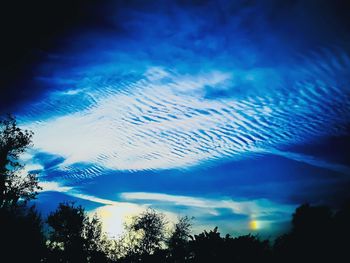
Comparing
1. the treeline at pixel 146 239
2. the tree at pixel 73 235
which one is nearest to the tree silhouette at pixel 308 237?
the treeline at pixel 146 239

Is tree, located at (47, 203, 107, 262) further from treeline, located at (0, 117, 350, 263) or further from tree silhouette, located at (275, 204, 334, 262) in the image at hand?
tree silhouette, located at (275, 204, 334, 262)

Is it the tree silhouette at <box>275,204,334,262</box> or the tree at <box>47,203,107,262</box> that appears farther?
the tree at <box>47,203,107,262</box>

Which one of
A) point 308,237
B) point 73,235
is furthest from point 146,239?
point 308,237

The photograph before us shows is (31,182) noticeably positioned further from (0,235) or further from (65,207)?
(65,207)

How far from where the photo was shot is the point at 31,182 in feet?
90.4

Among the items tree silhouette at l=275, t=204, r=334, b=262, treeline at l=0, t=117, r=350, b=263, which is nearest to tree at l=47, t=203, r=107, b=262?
treeline at l=0, t=117, r=350, b=263

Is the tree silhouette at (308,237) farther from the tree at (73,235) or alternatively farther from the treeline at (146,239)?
the tree at (73,235)

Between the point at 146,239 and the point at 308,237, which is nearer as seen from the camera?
the point at 308,237

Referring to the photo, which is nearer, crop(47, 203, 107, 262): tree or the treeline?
the treeline

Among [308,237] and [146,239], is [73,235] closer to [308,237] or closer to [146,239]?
[146,239]

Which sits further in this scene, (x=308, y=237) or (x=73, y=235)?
(x=73, y=235)

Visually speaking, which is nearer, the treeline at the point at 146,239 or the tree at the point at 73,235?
the treeline at the point at 146,239

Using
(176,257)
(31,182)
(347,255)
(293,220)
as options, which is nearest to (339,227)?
(347,255)

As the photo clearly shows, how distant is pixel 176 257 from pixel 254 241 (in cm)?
423
